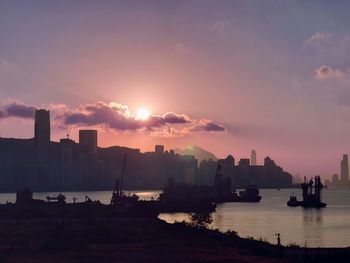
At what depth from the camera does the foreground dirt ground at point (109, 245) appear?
2854 inches

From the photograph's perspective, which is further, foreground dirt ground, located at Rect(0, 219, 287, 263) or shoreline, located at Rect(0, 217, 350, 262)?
shoreline, located at Rect(0, 217, 350, 262)

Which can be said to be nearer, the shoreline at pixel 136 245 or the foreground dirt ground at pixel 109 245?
the foreground dirt ground at pixel 109 245

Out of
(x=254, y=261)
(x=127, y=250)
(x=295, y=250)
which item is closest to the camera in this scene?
(x=254, y=261)

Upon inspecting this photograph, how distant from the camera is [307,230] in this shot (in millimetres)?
155750

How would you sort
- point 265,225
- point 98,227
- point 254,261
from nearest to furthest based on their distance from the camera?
point 254,261 < point 98,227 < point 265,225

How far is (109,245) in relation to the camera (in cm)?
8556

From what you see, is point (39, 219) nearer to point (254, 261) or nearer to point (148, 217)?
point (148, 217)

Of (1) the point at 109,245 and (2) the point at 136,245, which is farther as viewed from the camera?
(2) the point at 136,245

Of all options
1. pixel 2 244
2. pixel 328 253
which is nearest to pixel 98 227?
pixel 2 244

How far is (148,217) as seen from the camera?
14938 cm

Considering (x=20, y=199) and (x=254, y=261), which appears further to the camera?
(x=20, y=199)

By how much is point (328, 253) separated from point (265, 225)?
9714cm

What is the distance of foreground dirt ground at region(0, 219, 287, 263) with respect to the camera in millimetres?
72500

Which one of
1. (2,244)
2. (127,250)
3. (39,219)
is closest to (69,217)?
(39,219)
